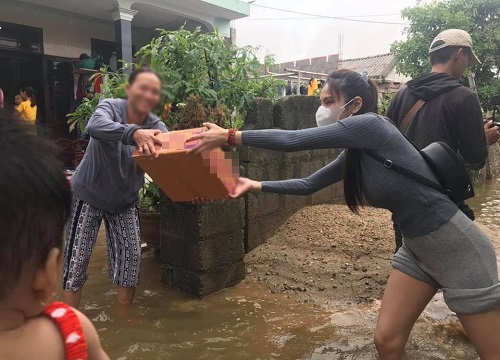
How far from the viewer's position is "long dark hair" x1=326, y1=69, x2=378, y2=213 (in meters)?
2.07

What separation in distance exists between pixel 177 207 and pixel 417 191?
218 cm

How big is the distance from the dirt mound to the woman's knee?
4.89 feet

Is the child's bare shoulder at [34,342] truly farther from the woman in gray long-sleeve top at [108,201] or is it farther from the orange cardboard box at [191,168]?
the woman in gray long-sleeve top at [108,201]

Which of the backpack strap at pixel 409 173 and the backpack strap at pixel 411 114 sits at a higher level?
the backpack strap at pixel 411 114

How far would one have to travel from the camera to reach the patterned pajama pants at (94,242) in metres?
2.83

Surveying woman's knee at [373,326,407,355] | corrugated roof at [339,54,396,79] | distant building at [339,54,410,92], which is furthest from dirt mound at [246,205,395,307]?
corrugated roof at [339,54,396,79]

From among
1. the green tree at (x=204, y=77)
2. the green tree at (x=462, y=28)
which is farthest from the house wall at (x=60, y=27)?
the green tree at (x=462, y=28)

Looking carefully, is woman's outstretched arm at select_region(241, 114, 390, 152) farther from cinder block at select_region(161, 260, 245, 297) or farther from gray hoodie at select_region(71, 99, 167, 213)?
cinder block at select_region(161, 260, 245, 297)

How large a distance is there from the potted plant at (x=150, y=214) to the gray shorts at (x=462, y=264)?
284 centimetres

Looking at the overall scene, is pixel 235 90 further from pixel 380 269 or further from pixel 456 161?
pixel 456 161

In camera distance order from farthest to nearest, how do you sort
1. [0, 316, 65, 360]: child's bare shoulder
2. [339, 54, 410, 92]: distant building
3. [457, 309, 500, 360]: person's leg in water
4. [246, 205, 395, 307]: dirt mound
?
[339, 54, 410, 92]: distant building → [246, 205, 395, 307]: dirt mound → [457, 309, 500, 360]: person's leg in water → [0, 316, 65, 360]: child's bare shoulder

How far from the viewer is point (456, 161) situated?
1924mm

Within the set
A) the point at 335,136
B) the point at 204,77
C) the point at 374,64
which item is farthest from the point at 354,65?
the point at 335,136

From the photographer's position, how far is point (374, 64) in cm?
1661
